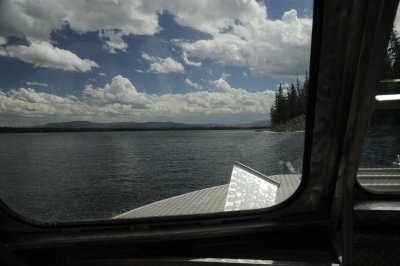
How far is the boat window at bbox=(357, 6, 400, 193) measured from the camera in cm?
164

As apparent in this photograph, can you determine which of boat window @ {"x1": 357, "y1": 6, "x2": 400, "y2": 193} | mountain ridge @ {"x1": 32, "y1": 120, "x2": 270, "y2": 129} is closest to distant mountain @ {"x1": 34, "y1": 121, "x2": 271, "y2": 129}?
mountain ridge @ {"x1": 32, "y1": 120, "x2": 270, "y2": 129}

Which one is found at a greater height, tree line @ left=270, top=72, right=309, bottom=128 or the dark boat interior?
Result: tree line @ left=270, top=72, right=309, bottom=128

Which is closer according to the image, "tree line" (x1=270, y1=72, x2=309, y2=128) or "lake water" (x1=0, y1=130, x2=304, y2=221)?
"tree line" (x1=270, y1=72, x2=309, y2=128)

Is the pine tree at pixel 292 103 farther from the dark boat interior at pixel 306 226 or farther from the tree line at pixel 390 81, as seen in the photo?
the tree line at pixel 390 81

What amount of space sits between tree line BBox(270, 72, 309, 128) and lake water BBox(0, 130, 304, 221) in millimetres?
99

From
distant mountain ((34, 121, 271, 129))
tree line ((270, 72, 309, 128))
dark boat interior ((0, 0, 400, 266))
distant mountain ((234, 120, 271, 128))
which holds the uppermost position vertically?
tree line ((270, 72, 309, 128))

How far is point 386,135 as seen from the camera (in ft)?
6.46

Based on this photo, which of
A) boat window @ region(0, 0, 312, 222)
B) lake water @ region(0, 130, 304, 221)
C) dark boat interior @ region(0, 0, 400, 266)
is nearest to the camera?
dark boat interior @ region(0, 0, 400, 266)

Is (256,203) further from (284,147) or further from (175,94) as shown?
(175,94)

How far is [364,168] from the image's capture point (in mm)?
2000

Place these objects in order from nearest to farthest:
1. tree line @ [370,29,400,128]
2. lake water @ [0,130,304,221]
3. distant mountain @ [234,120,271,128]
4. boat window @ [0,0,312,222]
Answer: tree line @ [370,29,400,128] → boat window @ [0,0,312,222] → distant mountain @ [234,120,271,128] → lake water @ [0,130,304,221]

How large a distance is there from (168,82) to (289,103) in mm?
706

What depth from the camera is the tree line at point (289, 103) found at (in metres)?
1.85

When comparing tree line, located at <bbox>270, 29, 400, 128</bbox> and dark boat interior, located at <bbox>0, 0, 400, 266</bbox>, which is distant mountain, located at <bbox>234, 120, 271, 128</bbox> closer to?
tree line, located at <bbox>270, 29, 400, 128</bbox>
